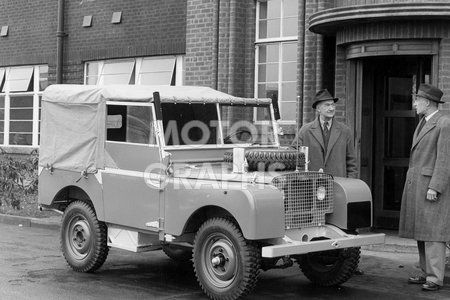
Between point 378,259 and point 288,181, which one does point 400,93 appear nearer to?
point 378,259

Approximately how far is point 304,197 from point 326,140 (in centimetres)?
140

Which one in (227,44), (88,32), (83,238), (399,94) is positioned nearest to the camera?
(83,238)

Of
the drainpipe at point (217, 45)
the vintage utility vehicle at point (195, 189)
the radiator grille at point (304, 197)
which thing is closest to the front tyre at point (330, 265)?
the vintage utility vehicle at point (195, 189)

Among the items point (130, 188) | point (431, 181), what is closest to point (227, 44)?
point (130, 188)

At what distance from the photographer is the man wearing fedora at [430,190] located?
25.0ft

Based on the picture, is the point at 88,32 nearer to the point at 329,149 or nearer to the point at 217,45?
the point at 217,45

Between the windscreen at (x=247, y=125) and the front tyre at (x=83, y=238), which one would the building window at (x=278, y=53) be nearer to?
the windscreen at (x=247, y=125)

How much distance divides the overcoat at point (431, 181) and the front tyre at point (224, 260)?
2.05m

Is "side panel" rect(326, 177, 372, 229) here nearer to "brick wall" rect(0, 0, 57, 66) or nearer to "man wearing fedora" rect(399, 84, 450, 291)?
"man wearing fedora" rect(399, 84, 450, 291)

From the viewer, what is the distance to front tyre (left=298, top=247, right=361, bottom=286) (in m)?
7.51

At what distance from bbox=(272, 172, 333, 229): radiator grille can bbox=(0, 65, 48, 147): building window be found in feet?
37.0

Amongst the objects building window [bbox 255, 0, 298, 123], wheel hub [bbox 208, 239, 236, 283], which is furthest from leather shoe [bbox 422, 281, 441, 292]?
building window [bbox 255, 0, 298, 123]

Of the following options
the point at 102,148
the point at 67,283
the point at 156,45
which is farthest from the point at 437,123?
the point at 156,45

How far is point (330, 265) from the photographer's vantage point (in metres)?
7.75
